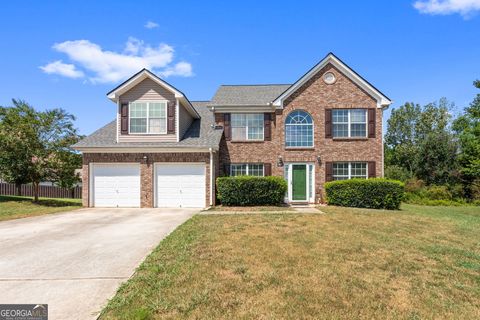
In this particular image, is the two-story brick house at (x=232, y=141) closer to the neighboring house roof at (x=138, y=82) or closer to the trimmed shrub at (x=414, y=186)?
the neighboring house roof at (x=138, y=82)

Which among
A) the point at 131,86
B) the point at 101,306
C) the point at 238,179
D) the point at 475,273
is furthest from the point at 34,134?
the point at 475,273

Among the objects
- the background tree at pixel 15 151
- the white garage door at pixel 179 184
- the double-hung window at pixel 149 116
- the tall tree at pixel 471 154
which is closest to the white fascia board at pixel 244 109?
the double-hung window at pixel 149 116

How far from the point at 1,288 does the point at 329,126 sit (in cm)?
1600

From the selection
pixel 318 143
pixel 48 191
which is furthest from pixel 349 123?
pixel 48 191

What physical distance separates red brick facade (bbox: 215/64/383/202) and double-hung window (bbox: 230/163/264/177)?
0.30 meters

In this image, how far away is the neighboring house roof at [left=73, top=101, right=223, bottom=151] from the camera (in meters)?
15.2

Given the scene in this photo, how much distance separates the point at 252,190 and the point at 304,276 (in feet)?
33.0

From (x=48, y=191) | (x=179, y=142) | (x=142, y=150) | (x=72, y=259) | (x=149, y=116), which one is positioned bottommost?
(x=48, y=191)

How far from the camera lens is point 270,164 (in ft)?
56.6

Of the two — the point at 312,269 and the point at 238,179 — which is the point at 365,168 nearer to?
the point at 238,179

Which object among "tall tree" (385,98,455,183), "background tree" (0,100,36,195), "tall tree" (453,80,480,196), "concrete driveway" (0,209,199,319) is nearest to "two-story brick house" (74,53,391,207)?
"background tree" (0,100,36,195)

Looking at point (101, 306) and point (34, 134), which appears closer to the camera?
point (101, 306)

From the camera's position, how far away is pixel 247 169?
17531 mm

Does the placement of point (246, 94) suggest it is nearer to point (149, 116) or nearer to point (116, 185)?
point (149, 116)
